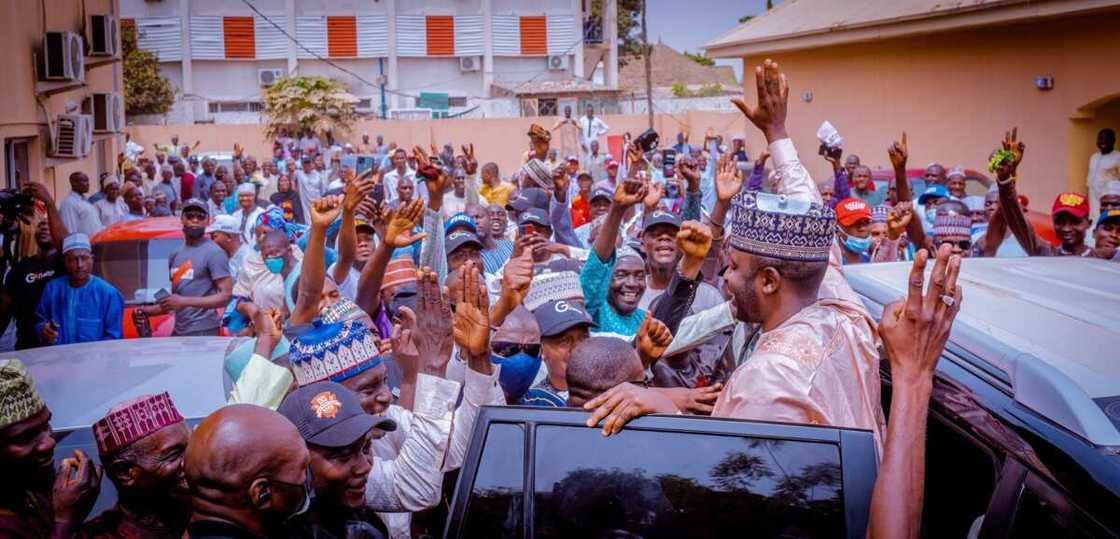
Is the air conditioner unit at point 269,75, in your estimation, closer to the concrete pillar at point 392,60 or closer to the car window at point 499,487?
the concrete pillar at point 392,60

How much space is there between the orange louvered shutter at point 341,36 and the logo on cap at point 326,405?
47.6m

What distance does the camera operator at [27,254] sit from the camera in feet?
24.6

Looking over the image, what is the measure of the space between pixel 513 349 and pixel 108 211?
37.5ft

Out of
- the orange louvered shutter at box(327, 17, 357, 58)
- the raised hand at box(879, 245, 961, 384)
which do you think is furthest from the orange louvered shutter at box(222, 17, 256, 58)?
the raised hand at box(879, 245, 961, 384)

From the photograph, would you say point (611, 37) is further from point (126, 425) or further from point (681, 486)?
point (681, 486)

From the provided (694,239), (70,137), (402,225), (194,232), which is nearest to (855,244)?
(694,239)

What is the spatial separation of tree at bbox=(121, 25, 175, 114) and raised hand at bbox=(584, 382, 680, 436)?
152 ft

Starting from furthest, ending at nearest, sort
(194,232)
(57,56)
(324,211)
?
(57,56), (194,232), (324,211)

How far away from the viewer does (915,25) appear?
56.1 feet

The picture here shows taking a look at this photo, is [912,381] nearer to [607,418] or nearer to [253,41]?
[607,418]

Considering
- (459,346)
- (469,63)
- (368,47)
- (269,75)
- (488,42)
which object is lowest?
(459,346)

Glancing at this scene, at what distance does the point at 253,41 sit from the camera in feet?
164

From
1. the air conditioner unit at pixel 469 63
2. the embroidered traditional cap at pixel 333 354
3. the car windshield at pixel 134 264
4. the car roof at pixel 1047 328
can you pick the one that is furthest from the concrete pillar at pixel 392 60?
the car roof at pixel 1047 328

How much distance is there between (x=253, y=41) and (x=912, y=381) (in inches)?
2005
